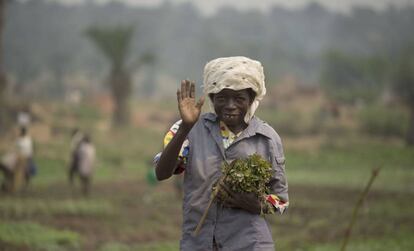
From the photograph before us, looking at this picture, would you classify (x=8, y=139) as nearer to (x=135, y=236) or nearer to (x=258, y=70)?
(x=135, y=236)

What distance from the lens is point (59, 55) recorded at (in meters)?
101

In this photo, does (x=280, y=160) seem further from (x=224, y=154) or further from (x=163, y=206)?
(x=163, y=206)

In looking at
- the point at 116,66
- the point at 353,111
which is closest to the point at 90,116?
the point at 116,66

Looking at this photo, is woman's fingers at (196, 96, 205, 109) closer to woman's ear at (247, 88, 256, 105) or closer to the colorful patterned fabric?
the colorful patterned fabric

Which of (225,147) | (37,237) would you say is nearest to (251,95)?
(225,147)

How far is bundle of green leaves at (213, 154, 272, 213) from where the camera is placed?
3654mm

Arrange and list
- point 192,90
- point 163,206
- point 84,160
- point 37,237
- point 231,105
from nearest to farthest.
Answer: point 192,90 → point 231,105 → point 37,237 → point 163,206 → point 84,160

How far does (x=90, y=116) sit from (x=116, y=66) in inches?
352

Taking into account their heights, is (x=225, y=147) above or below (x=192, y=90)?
below

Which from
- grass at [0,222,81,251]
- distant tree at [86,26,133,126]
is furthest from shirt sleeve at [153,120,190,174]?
distant tree at [86,26,133,126]

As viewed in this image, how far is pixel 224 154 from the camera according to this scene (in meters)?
3.82

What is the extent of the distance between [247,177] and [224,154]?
0.78ft

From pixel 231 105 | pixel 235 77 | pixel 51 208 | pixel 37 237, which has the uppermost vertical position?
pixel 235 77

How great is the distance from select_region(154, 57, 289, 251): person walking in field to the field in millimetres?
715
